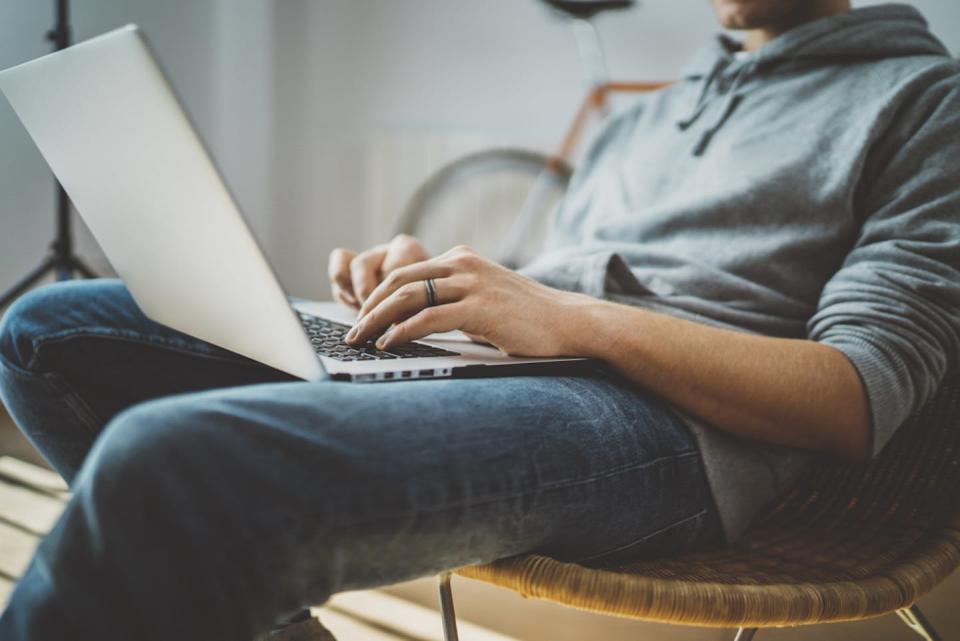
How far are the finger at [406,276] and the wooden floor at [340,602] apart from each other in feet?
2.29

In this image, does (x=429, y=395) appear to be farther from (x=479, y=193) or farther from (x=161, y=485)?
(x=479, y=193)

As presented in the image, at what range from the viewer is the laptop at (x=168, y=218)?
1.47 ft

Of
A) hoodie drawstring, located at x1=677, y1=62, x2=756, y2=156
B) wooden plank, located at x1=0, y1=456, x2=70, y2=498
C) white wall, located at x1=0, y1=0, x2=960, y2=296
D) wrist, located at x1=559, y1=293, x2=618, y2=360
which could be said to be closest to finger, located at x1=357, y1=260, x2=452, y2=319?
wrist, located at x1=559, y1=293, x2=618, y2=360

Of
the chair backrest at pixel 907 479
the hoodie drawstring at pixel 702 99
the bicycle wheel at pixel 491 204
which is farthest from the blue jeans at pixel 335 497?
the bicycle wheel at pixel 491 204

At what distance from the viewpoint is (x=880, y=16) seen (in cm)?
87

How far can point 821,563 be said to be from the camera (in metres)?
0.68

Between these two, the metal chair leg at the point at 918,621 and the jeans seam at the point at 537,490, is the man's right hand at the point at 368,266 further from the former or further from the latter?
the metal chair leg at the point at 918,621

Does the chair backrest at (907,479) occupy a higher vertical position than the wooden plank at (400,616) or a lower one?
higher

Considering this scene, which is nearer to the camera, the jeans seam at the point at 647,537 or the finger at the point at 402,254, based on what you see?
the jeans seam at the point at 647,537

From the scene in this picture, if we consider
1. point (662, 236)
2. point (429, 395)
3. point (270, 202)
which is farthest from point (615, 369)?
point (270, 202)

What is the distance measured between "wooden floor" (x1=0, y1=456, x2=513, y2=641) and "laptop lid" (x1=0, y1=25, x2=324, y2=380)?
572mm

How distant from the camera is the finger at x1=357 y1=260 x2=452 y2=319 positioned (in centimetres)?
60

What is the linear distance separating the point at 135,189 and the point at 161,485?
27 cm

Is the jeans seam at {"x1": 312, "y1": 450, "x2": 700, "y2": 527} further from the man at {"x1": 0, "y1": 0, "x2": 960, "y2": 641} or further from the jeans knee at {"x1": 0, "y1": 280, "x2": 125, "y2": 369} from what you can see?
the jeans knee at {"x1": 0, "y1": 280, "x2": 125, "y2": 369}
